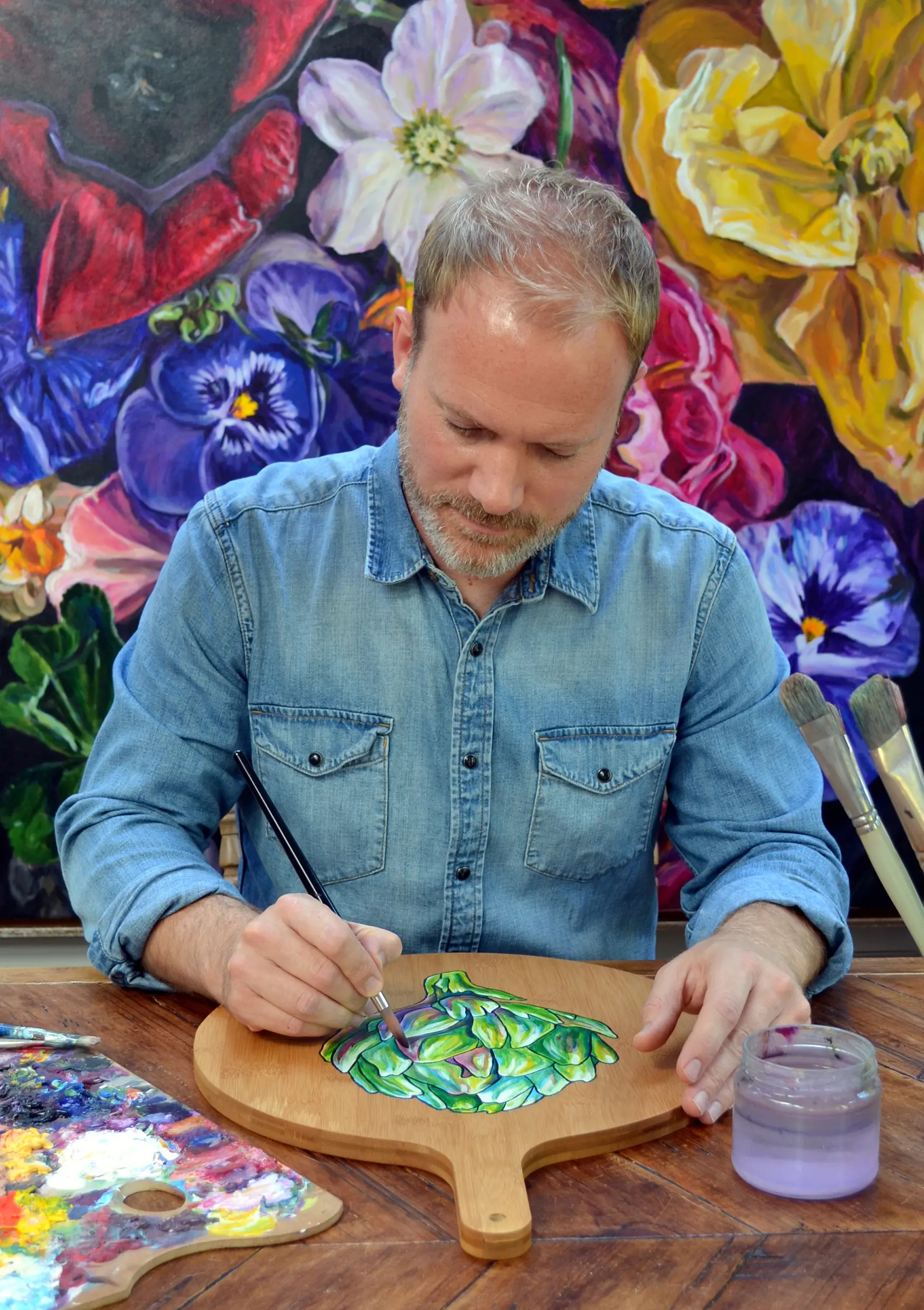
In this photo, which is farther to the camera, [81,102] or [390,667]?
[81,102]

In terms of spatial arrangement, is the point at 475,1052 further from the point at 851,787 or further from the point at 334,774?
the point at 334,774

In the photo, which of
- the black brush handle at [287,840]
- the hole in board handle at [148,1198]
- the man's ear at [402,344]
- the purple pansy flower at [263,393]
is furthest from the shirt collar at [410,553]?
the hole in board handle at [148,1198]

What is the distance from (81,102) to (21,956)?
1413mm

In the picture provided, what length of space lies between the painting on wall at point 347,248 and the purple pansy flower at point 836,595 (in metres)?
0.01

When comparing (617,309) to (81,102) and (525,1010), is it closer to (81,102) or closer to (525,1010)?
(525,1010)

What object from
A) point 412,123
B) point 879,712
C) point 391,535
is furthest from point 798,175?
point 879,712

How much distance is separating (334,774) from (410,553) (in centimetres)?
28

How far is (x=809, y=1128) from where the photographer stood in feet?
3.07

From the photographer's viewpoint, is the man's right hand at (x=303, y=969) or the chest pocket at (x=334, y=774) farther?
the chest pocket at (x=334, y=774)

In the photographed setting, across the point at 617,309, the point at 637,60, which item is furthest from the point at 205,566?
the point at 637,60

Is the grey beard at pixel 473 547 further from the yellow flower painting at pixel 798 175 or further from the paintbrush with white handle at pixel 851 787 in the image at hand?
the yellow flower painting at pixel 798 175

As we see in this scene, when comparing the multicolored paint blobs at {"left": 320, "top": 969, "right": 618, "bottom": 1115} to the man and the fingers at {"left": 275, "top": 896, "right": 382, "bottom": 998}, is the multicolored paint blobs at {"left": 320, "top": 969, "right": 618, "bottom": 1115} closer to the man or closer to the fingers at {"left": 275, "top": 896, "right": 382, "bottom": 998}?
the fingers at {"left": 275, "top": 896, "right": 382, "bottom": 998}

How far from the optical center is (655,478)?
2285 mm

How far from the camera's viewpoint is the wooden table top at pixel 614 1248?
2.71 feet
